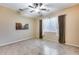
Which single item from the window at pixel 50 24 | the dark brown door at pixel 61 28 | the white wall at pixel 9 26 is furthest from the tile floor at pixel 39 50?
the window at pixel 50 24

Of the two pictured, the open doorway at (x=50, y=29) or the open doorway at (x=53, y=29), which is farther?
the open doorway at (x=50, y=29)

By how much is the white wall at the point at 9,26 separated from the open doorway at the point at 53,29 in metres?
1.19

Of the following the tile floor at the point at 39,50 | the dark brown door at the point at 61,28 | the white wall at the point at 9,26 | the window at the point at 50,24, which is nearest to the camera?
the tile floor at the point at 39,50

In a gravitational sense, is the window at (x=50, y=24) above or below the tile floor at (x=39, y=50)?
above

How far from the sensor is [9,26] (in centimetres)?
473

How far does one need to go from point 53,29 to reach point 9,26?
8.68ft

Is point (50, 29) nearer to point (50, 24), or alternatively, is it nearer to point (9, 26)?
point (50, 24)

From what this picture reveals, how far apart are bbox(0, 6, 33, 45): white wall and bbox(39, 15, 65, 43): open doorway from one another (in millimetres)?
1188

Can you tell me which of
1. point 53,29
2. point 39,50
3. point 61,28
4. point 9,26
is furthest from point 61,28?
point 9,26

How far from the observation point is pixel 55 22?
5.35m

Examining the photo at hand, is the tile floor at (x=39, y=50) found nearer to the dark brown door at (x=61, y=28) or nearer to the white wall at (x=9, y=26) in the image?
the white wall at (x=9, y=26)

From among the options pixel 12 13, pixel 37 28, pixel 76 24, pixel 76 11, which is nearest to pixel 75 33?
pixel 76 24

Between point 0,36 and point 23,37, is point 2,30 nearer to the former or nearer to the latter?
point 0,36

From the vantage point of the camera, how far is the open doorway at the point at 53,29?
492 centimetres
